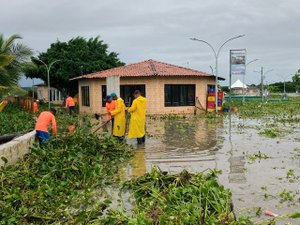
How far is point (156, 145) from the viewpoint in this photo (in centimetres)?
1228

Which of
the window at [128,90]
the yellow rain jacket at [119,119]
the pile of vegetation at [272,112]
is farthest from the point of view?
the window at [128,90]

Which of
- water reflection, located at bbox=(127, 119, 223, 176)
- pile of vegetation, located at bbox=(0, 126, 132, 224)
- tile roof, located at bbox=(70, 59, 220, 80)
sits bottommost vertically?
water reflection, located at bbox=(127, 119, 223, 176)

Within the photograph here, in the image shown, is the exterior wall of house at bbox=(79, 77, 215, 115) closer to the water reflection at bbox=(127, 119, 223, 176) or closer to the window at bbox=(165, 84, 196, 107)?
the window at bbox=(165, 84, 196, 107)

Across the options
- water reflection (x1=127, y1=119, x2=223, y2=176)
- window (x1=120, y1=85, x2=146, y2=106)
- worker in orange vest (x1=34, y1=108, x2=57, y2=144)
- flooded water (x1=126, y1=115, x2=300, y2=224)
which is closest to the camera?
flooded water (x1=126, y1=115, x2=300, y2=224)

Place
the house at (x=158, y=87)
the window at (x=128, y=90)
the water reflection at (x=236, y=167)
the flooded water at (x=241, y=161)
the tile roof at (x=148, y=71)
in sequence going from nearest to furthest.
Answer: the flooded water at (x=241, y=161) < the water reflection at (x=236, y=167) < the tile roof at (x=148, y=71) < the house at (x=158, y=87) < the window at (x=128, y=90)

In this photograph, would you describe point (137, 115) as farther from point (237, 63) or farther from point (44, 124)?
point (237, 63)

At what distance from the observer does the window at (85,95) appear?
3070 cm

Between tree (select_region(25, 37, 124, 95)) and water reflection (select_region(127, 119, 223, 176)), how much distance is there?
2666 centimetres

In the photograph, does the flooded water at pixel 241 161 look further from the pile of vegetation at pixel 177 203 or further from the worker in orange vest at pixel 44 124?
the worker in orange vest at pixel 44 124

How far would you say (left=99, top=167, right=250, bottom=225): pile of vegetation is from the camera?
4.61m

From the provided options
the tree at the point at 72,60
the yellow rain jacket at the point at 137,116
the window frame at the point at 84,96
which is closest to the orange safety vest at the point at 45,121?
the yellow rain jacket at the point at 137,116

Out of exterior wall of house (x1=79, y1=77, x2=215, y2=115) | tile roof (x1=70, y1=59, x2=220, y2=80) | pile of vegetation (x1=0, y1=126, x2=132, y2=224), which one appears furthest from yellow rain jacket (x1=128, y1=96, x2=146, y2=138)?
exterior wall of house (x1=79, y1=77, x2=215, y2=115)

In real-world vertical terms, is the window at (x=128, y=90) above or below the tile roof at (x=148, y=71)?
below

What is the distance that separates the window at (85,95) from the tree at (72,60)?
8237 mm
